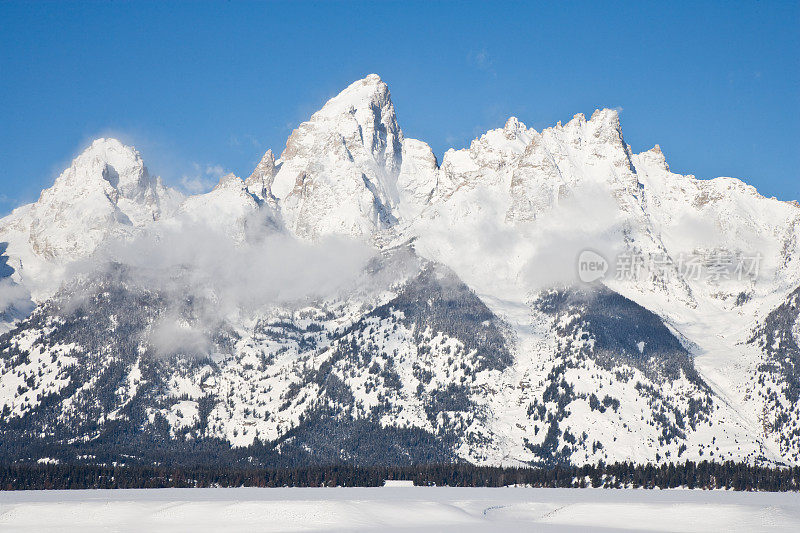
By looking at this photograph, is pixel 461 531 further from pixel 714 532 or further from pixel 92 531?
pixel 92 531

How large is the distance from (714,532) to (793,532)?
54.9 feet

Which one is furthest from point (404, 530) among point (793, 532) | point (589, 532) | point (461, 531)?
point (793, 532)

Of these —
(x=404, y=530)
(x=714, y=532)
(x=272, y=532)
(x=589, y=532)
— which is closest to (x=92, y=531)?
(x=272, y=532)

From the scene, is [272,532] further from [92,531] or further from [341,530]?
[92,531]

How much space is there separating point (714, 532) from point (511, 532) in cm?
4787

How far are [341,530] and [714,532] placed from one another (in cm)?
8575

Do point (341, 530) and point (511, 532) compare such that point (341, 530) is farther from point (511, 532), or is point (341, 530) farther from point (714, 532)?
point (714, 532)

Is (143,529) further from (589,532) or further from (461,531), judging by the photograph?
(589,532)

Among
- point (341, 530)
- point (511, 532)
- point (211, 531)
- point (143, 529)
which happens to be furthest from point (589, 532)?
point (143, 529)

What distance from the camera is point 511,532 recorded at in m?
193

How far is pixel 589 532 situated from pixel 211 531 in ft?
285

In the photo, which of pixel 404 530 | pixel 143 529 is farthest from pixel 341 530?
pixel 143 529

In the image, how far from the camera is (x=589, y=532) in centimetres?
19850

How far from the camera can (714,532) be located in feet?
652
